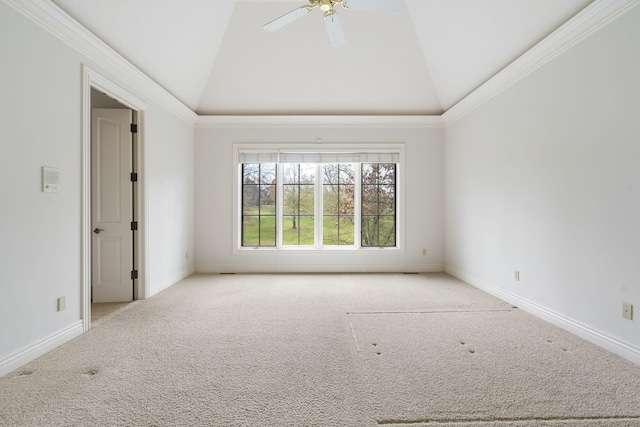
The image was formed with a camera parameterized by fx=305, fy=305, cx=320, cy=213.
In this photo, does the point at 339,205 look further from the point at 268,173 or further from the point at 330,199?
the point at 268,173

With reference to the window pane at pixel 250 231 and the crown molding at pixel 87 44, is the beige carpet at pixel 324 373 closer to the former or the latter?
the window pane at pixel 250 231

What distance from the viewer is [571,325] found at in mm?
2734

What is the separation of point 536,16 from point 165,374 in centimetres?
424

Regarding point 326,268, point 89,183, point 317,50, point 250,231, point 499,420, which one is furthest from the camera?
point 250,231

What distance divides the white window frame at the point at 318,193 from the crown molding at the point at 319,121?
0.34 meters

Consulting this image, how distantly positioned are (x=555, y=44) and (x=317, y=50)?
276 centimetres

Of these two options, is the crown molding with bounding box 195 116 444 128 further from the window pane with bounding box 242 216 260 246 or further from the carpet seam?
the carpet seam

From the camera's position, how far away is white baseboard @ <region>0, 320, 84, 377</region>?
2.06 metres

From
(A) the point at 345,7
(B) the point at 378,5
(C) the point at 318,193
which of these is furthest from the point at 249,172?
(B) the point at 378,5

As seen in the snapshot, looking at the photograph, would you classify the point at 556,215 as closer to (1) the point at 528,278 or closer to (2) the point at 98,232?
(1) the point at 528,278

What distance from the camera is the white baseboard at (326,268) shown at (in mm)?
5180

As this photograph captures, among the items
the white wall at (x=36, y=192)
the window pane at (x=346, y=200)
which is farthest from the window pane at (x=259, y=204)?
the white wall at (x=36, y=192)

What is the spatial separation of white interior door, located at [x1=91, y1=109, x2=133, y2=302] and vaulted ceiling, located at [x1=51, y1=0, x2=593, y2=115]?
2.65 ft

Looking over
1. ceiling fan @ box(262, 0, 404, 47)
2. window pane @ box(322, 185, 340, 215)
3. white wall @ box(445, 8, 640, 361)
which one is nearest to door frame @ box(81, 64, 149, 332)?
ceiling fan @ box(262, 0, 404, 47)
